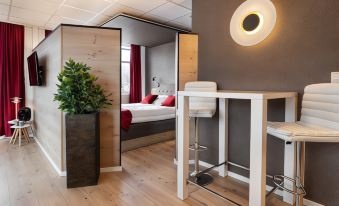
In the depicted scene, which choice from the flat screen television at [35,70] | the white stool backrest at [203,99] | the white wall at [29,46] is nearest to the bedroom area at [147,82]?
the white stool backrest at [203,99]

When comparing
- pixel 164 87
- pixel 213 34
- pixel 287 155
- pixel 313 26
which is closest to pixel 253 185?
pixel 287 155

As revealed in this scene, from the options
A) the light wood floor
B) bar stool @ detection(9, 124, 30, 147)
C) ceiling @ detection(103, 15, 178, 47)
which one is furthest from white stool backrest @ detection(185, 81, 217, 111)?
bar stool @ detection(9, 124, 30, 147)

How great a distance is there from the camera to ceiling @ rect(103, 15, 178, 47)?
4473 millimetres

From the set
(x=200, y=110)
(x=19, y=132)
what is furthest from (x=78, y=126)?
(x=19, y=132)

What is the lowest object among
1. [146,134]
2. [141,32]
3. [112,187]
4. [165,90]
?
[112,187]

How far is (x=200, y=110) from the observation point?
226cm

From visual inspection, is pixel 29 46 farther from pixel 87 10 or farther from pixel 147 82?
pixel 147 82

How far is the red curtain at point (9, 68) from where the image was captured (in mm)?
4488

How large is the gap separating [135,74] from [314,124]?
5.77 m

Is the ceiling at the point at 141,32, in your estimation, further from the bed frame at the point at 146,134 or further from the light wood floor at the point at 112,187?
the light wood floor at the point at 112,187

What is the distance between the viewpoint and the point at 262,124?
144 cm

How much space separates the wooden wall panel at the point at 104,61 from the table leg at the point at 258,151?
1746 millimetres

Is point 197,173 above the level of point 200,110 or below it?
below

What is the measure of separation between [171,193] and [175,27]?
13.1 feet
